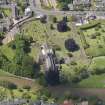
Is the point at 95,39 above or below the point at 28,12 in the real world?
below

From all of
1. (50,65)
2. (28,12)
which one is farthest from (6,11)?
(50,65)

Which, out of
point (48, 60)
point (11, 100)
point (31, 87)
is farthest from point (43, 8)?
point (11, 100)

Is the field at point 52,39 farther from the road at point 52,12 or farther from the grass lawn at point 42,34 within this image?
the road at point 52,12

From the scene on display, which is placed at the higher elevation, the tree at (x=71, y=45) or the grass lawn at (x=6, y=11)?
the grass lawn at (x=6, y=11)

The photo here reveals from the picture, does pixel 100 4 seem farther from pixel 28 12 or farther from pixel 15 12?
pixel 15 12

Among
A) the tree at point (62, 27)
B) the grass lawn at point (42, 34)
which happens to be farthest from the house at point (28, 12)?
Answer: the tree at point (62, 27)

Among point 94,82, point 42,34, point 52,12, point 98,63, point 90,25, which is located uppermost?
point 52,12

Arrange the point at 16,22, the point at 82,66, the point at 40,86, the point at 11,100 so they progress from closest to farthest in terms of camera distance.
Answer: the point at 11,100
the point at 40,86
the point at 82,66
the point at 16,22

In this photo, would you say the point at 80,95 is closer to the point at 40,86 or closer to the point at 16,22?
the point at 40,86
